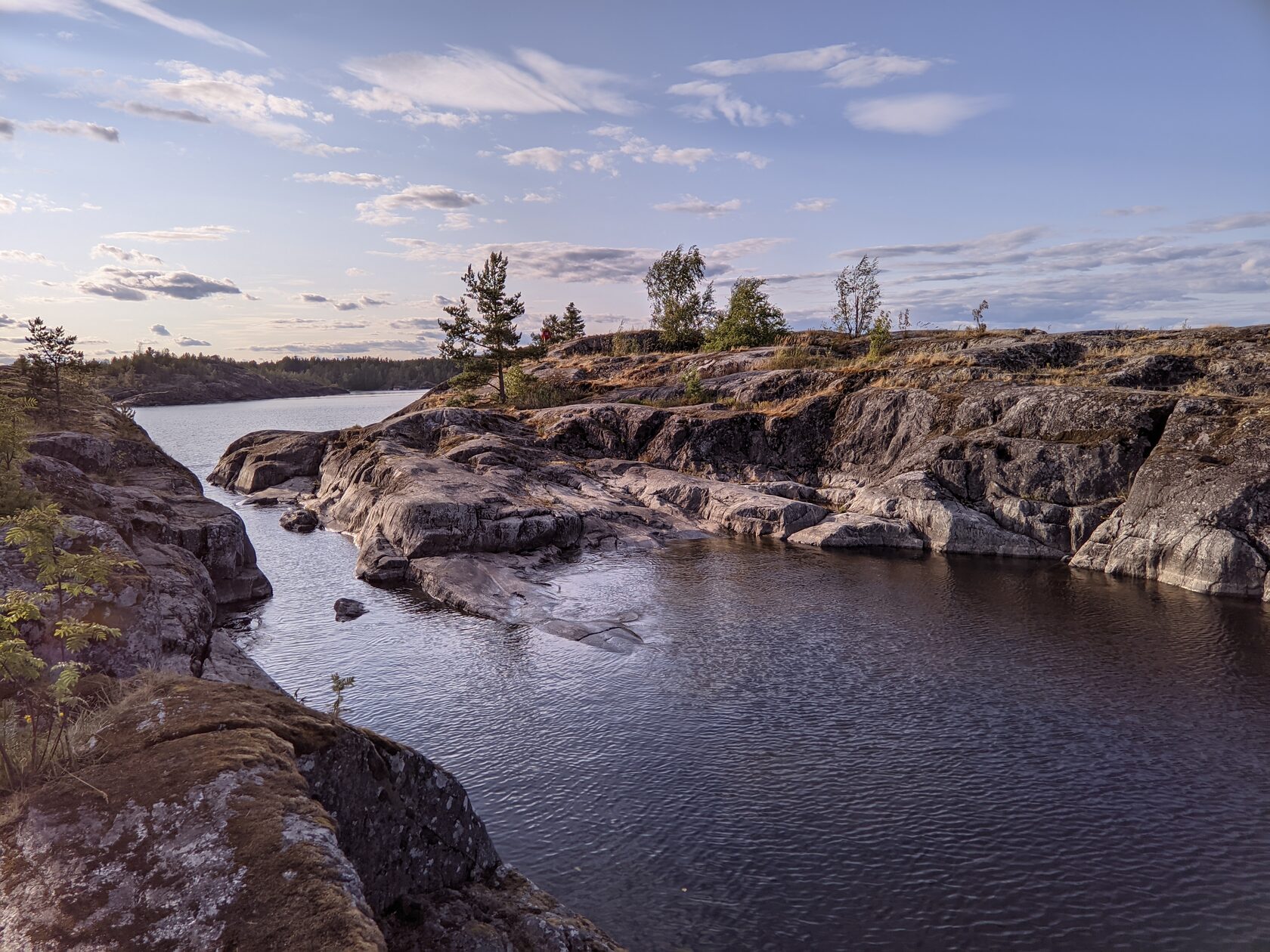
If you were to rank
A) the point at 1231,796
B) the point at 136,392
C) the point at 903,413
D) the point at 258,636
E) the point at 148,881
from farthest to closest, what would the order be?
the point at 136,392, the point at 903,413, the point at 258,636, the point at 1231,796, the point at 148,881

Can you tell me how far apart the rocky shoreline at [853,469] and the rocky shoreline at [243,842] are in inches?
592

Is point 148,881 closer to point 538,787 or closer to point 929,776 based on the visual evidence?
point 538,787

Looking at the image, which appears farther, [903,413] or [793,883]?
[903,413]

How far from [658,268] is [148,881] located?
4297 inches

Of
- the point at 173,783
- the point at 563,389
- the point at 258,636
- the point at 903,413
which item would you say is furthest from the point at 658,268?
the point at 173,783

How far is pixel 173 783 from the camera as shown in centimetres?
611

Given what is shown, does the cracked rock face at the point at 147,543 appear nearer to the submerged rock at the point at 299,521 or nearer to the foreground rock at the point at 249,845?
the foreground rock at the point at 249,845

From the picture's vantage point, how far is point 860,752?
16.2m

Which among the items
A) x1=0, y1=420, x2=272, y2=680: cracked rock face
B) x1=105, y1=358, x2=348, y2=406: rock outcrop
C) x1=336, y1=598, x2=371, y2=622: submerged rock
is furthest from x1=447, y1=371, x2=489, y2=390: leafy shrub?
x1=105, y1=358, x2=348, y2=406: rock outcrop

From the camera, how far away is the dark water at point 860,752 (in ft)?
37.9

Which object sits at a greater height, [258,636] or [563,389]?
[563,389]

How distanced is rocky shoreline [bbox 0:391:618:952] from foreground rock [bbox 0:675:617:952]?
13mm

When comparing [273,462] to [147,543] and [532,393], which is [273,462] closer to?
[532,393]

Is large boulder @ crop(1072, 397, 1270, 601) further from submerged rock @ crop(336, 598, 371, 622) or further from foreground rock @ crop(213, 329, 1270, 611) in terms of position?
submerged rock @ crop(336, 598, 371, 622)
